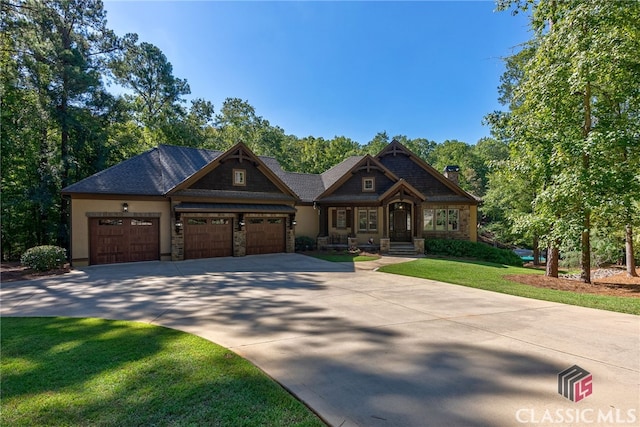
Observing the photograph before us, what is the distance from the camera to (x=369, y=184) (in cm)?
2122

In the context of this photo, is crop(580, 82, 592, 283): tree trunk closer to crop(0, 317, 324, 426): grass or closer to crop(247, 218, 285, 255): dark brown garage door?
crop(0, 317, 324, 426): grass

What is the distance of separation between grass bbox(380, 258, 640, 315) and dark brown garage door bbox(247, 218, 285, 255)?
7.40m

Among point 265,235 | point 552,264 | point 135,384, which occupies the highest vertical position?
point 265,235

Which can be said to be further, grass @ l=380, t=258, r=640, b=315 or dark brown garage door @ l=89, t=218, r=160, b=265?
dark brown garage door @ l=89, t=218, r=160, b=265

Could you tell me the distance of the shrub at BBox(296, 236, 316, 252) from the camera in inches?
790

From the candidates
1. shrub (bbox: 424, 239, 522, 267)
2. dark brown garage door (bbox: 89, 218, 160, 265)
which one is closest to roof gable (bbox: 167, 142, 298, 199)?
dark brown garage door (bbox: 89, 218, 160, 265)

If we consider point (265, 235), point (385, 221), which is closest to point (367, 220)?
point (385, 221)

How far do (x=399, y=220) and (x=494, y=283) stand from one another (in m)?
11.0

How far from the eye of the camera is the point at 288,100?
29641 mm

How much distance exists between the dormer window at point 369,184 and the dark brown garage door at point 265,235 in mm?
6061

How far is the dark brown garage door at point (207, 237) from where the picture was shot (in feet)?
53.3

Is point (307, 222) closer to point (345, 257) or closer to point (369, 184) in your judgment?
point (369, 184)

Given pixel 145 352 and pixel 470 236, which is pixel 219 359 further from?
pixel 470 236

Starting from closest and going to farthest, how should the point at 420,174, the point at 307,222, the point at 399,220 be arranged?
1. the point at 399,220
2. the point at 307,222
3. the point at 420,174
